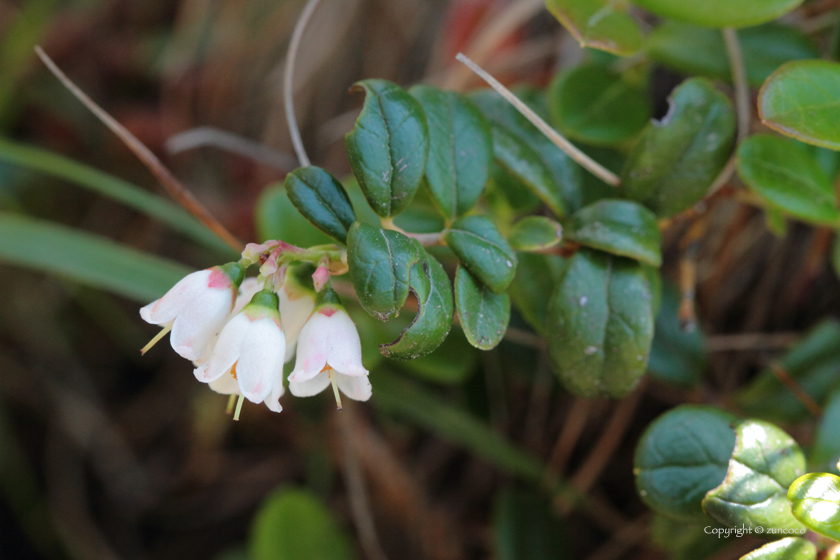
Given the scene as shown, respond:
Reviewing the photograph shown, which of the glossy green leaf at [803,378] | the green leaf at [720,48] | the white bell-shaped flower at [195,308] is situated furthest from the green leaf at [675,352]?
the white bell-shaped flower at [195,308]

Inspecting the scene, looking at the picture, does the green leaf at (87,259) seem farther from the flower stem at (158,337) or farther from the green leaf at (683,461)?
the green leaf at (683,461)

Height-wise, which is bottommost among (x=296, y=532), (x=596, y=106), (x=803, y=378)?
(x=296, y=532)

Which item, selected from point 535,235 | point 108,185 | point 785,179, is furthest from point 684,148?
point 108,185

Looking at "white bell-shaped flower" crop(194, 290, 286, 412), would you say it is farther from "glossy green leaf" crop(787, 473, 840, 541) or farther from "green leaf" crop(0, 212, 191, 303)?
"green leaf" crop(0, 212, 191, 303)

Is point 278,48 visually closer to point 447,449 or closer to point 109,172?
point 109,172

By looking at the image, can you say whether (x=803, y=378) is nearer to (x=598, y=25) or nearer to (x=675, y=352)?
(x=675, y=352)
